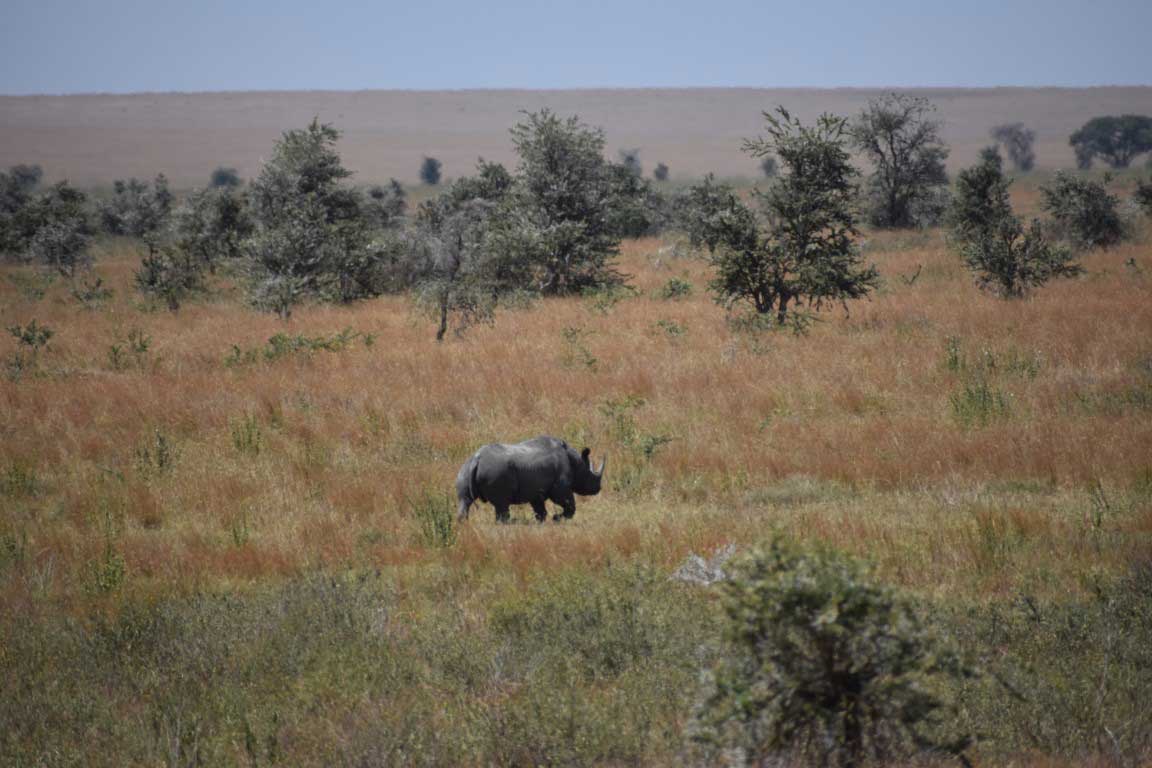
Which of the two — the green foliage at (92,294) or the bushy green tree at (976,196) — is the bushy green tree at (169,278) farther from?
the bushy green tree at (976,196)

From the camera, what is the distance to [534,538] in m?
7.41

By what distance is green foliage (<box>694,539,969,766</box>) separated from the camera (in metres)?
3.66

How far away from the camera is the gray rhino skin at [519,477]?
8141mm

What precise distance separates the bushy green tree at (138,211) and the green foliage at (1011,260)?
41.8 m

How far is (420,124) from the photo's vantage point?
176 m

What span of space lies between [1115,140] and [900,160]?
66.4 m

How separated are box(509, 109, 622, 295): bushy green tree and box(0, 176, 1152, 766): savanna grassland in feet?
30.6

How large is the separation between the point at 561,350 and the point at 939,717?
12296mm

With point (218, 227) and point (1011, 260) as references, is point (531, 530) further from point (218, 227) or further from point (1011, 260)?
point (218, 227)

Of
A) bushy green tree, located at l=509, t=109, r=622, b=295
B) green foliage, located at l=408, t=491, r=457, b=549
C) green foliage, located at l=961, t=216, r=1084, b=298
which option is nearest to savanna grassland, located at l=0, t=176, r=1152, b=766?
green foliage, located at l=408, t=491, r=457, b=549

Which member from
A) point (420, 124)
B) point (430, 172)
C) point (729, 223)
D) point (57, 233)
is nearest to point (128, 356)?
point (729, 223)

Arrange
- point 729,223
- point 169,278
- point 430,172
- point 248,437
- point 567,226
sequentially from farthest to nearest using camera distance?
1. point 430,172
2. point 169,278
3. point 567,226
4. point 729,223
5. point 248,437

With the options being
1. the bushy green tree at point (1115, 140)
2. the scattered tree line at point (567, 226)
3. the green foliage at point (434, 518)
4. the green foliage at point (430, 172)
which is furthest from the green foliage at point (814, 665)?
the green foliage at point (430, 172)

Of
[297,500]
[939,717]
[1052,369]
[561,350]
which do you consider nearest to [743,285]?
[561,350]
